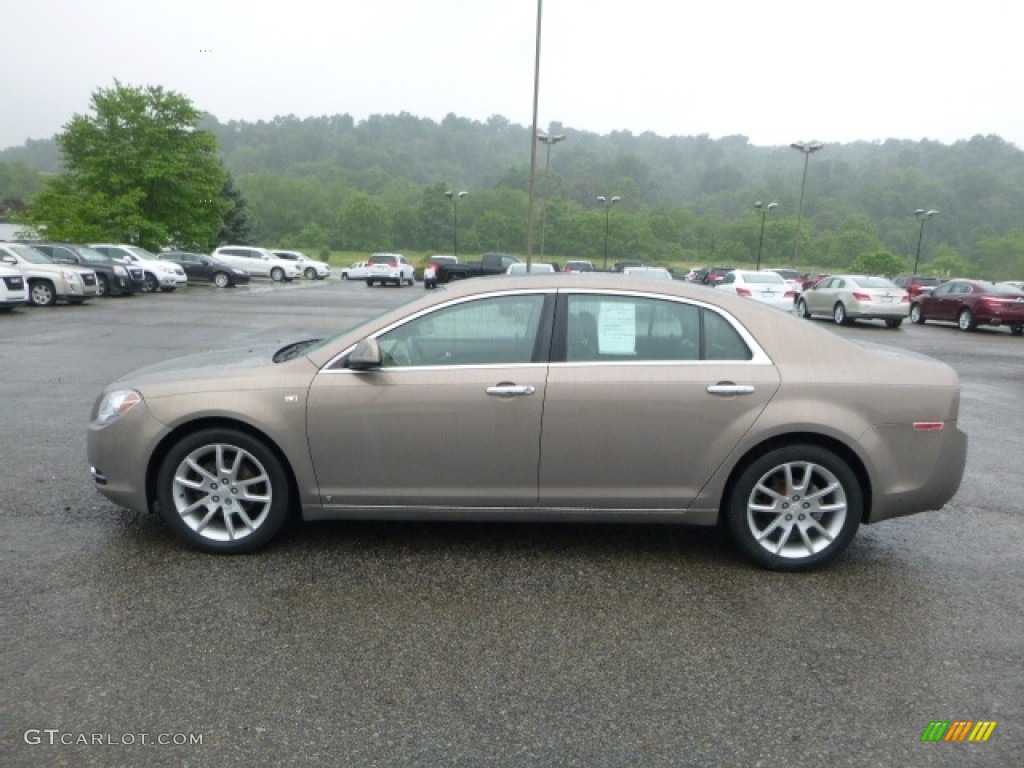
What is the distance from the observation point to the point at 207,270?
38.4m

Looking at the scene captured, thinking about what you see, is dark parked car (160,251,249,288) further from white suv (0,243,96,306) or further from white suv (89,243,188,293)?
white suv (0,243,96,306)

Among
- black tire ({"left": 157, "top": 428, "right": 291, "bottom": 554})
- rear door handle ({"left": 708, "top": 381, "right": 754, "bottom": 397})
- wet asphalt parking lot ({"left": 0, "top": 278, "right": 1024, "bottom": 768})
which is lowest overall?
wet asphalt parking lot ({"left": 0, "top": 278, "right": 1024, "bottom": 768})

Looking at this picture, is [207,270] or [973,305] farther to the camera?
[207,270]

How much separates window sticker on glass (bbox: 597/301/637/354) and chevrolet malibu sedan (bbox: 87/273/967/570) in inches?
0.4

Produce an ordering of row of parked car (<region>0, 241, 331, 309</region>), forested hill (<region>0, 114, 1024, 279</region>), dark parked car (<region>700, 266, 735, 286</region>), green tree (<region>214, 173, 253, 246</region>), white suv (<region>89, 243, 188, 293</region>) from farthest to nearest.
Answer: forested hill (<region>0, 114, 1024, 279</region>) → green tree (<region>214, 173, 253, 246</region>) → dark parked car (<region>700, 266, 735, 286</region>) → white suv (<region>89, 243, 188, 293</region>) → row of parked car (<region>0, 241, 331, 309</region>)

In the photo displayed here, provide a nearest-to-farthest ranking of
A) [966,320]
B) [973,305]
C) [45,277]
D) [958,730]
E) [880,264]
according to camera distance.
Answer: [958,730]
[45,277]
[973,305]
[966,320]
[880,264]

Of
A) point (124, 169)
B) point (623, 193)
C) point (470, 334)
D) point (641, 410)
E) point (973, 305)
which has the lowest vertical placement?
point (973, 305)

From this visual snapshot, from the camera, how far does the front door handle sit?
4.35 metres

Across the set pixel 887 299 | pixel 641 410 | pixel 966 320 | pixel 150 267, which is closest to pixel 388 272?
pixel 150 267

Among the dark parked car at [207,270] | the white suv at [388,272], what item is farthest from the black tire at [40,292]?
the white suv at [388,272]

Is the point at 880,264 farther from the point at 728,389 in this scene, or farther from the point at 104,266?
the point at 728,389

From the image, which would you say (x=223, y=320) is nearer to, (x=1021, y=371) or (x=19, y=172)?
(x=1021, y=371)

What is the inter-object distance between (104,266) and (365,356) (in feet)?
84.9

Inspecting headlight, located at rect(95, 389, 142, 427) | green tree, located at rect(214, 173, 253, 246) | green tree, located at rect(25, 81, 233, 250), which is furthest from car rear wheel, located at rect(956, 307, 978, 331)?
green tree, located at rect(214, 173, 253, 246)
